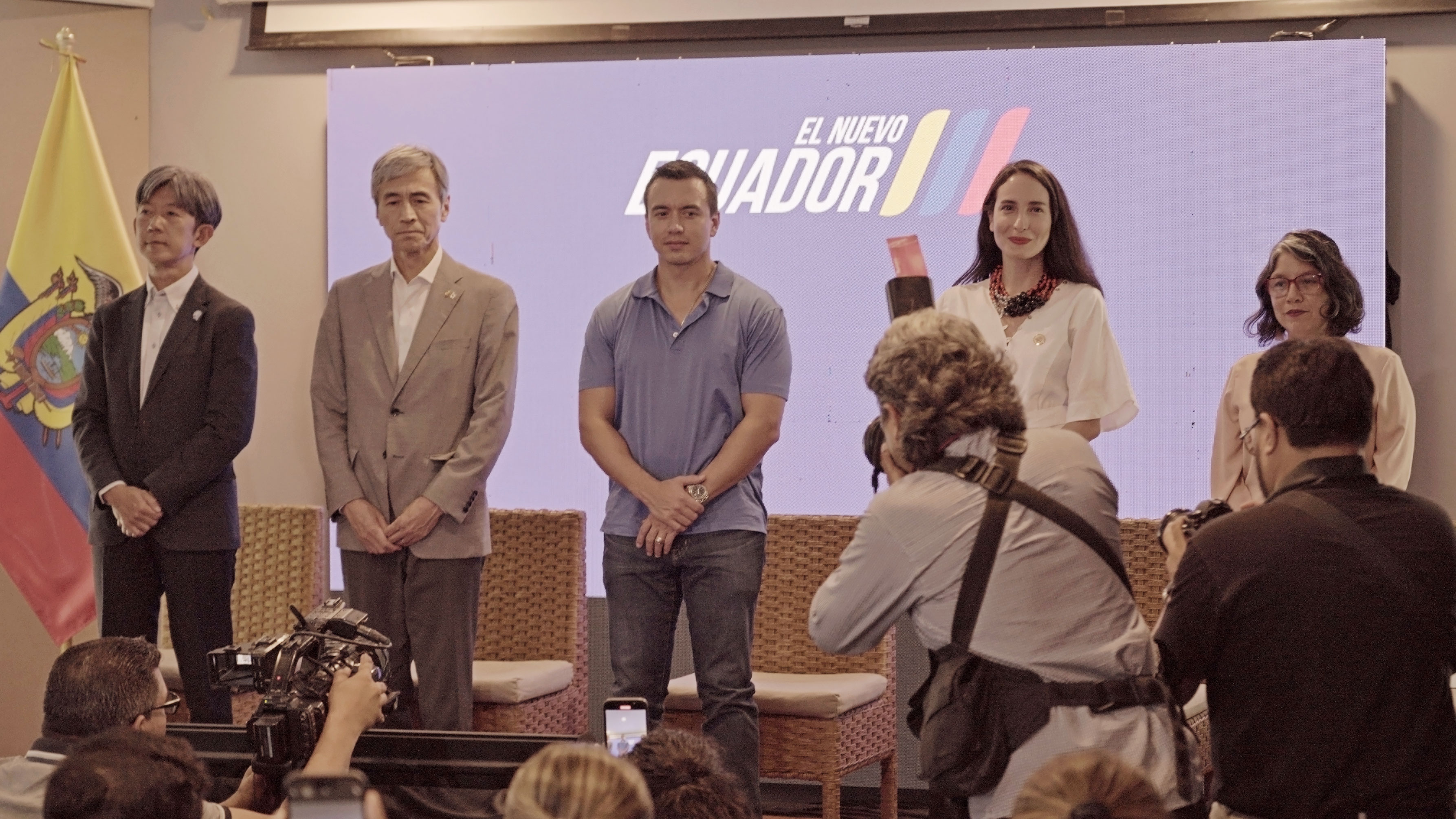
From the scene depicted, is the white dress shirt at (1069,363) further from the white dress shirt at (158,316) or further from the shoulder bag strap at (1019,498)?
the white dress shirt at (158,316)

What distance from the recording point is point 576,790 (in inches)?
55.9

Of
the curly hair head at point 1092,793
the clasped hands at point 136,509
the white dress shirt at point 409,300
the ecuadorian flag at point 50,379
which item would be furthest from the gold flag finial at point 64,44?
the curly hair head at point 1092,793

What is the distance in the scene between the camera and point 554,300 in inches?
177

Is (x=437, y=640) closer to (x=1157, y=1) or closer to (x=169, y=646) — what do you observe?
(x=169, y=646)

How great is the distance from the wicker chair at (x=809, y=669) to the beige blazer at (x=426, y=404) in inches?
31.5

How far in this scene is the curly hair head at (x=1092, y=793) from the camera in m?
1.37

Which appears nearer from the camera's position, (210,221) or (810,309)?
(210,221)

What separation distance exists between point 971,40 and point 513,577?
216 centimetres

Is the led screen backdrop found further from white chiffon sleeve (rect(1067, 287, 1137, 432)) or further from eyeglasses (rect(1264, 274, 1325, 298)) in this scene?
white chiffon sleeve (rect(1067, 287, 1137, 432))

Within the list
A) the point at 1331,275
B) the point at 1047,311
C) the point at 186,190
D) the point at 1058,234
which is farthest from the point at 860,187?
the point at 186,190

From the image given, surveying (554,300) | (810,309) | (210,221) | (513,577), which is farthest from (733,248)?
(210,221)

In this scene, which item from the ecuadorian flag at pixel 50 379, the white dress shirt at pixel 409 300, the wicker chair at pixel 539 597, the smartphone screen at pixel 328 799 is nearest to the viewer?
the smartphone screen at pixel 328 799

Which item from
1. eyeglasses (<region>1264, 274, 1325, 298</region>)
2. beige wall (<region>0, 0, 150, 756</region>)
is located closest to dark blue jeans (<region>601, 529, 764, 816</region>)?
eyeglasses (<region>1264, 274, 1325, 298</region>)

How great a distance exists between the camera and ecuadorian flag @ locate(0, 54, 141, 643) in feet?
14.4
